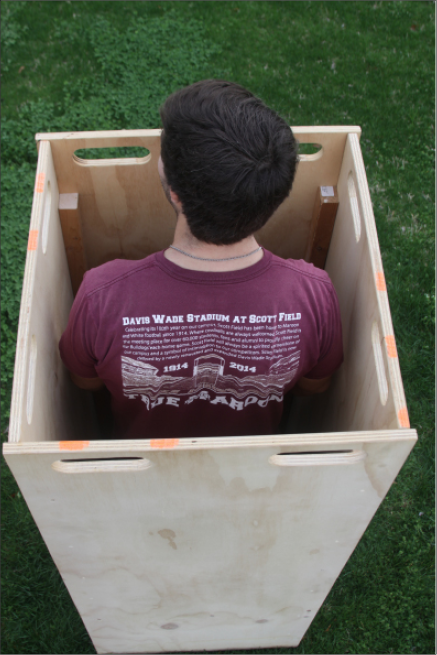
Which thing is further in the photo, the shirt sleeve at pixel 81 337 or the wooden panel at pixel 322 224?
the wooden panel at pixel 322 224

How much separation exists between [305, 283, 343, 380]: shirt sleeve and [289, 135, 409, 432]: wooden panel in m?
0.08

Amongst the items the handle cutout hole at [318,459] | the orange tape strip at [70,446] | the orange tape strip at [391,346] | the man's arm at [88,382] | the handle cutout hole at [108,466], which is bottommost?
the man's arm at [88,382]

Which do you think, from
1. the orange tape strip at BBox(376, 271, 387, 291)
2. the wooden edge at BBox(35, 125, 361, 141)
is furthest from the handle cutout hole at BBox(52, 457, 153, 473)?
the wooden edge at BBox(35, 125, 361, 141)

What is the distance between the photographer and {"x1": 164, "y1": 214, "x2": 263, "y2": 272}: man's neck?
143cm

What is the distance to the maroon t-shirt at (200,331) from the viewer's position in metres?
1.45

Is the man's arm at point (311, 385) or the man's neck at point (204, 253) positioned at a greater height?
the man's neck at point (204, 253)

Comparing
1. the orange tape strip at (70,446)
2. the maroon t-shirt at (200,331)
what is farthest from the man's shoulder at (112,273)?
the orange tape strip at (70,446)

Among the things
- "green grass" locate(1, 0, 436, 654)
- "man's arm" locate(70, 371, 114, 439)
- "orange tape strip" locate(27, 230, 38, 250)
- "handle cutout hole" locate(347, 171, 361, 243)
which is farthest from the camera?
"green grass" locate(1, 0, 436, 654)

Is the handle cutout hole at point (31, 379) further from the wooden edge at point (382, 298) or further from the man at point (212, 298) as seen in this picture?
the wooden edge at point (382, 298)

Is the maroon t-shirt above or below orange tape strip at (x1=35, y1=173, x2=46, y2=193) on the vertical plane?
below

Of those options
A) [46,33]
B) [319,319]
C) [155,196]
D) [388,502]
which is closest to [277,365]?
[319,319]

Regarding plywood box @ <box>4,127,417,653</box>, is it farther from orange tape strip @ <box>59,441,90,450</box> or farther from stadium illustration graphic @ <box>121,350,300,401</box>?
stadium illustration graphic @ <box>121,350,300,401</box>

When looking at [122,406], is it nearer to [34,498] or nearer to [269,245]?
[34,498]

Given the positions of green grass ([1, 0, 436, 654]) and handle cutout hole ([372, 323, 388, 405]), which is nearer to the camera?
handle cutout hole ([372, 323, 388, 405])
